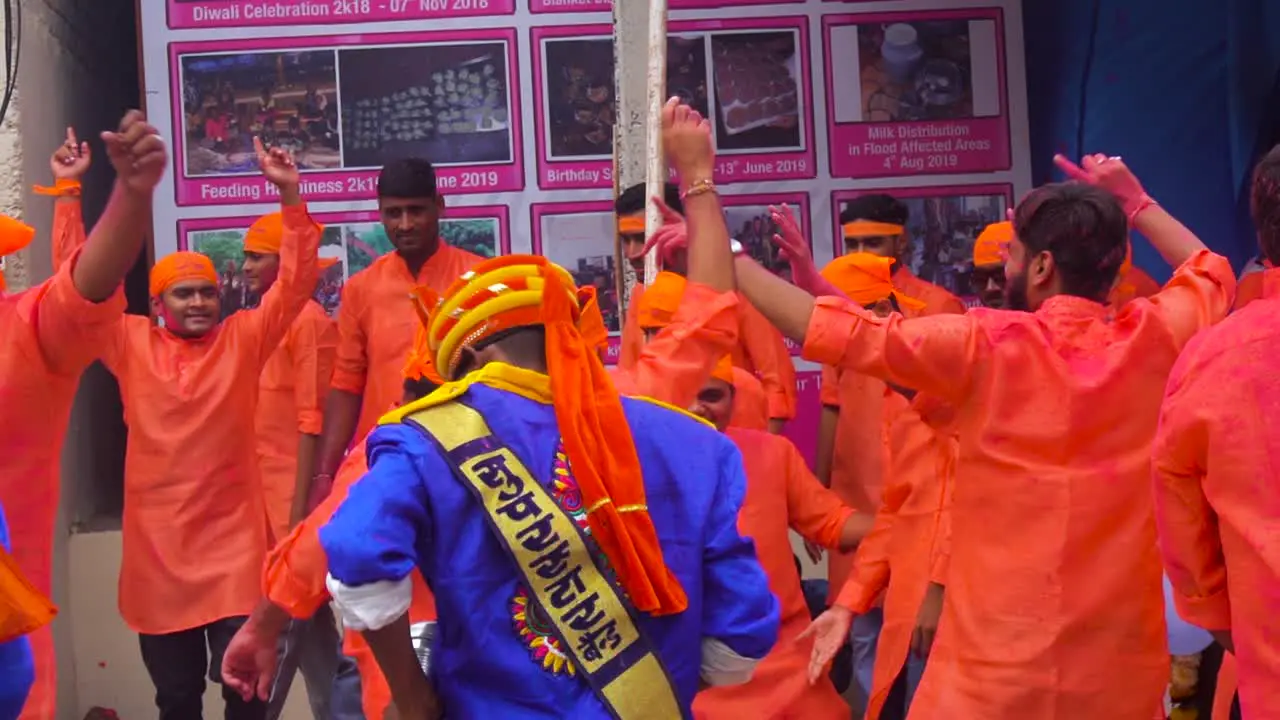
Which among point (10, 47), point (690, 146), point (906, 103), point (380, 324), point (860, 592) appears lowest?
point (860, 592)

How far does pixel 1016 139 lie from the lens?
7.48 meters

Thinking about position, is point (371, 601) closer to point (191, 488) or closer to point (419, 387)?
point (419, 387)

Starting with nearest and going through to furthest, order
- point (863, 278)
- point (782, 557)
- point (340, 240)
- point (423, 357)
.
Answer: point (423, 357), point (782, 557), point (863, 278), point (340, 240)

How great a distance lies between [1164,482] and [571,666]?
105 cm

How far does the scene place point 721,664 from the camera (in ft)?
10.1

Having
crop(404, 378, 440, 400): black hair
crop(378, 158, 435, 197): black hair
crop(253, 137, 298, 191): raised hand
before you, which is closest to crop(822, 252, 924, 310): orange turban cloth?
crop(378, 158, 435, 197): black hair

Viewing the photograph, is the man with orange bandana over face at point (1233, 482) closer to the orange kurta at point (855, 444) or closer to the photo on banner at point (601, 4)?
the orange kurta at point (855, 444)

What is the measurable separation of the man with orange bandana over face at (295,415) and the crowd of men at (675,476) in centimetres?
4

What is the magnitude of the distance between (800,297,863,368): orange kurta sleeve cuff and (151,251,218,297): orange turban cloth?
3.35 meters

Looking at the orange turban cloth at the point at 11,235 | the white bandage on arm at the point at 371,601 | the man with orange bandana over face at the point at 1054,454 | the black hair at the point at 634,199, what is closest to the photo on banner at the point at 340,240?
the black hair at the point at 634,199

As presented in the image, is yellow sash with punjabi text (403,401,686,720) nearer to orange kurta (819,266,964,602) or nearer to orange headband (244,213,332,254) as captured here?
orange kurta (819,266,964,602)

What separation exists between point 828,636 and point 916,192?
3130 mm

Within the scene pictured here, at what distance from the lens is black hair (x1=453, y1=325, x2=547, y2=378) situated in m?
3.01

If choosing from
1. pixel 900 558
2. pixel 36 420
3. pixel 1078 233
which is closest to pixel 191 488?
pixel 36 420
